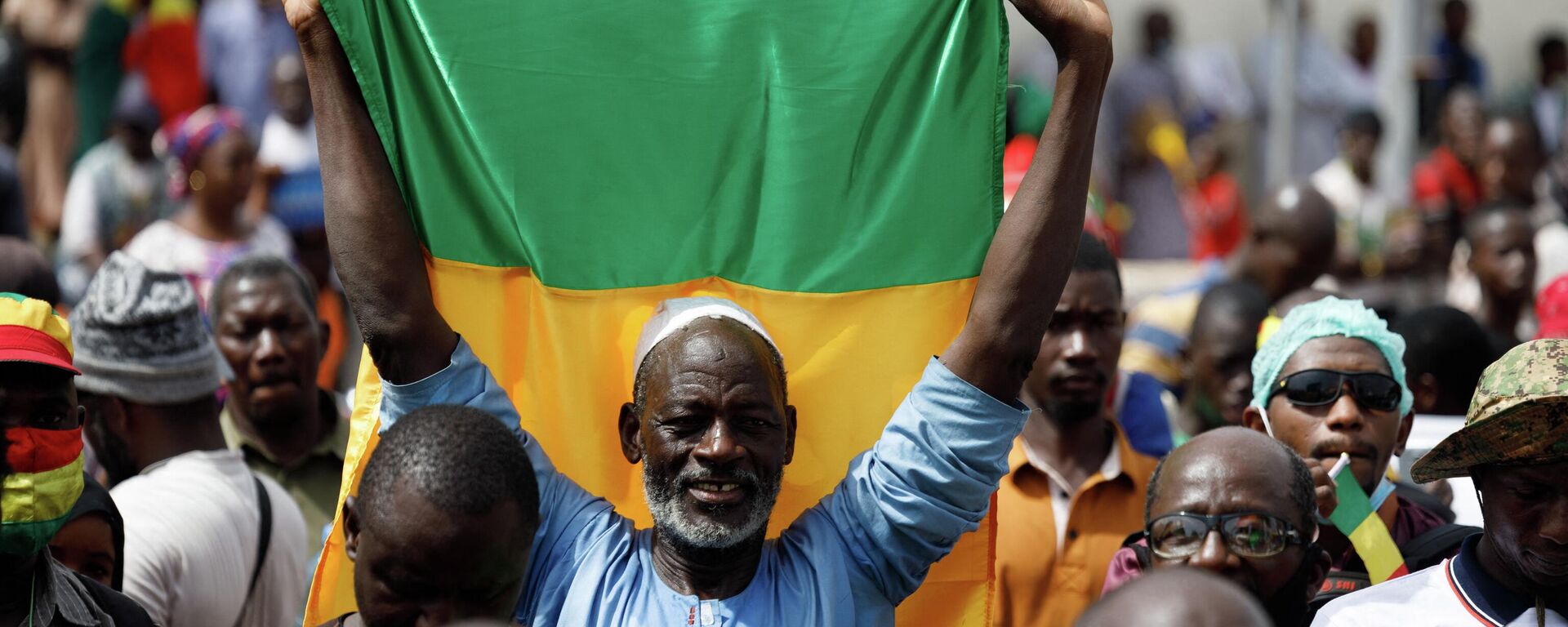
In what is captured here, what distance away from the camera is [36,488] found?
362 cm

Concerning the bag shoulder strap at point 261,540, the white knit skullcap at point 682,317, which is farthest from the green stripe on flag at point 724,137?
the bag shoulder strap at point 261,540

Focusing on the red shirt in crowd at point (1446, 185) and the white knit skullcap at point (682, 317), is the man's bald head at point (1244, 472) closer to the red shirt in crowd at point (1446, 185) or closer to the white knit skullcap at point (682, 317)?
the white knit skullcap at point (682, 317)

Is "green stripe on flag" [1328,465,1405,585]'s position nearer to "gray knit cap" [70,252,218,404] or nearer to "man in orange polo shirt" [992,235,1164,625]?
"man in orange polo shirt" [992,235,1164,625]

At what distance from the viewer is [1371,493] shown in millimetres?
4410

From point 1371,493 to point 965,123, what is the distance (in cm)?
139

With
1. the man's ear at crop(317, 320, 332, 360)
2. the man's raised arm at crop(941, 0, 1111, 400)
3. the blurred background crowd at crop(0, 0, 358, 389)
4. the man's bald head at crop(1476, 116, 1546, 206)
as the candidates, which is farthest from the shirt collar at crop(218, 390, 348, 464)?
the man's bald head at crop(1476, 116, 1546, 206)

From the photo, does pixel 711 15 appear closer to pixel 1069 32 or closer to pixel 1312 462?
pixel 1069 32

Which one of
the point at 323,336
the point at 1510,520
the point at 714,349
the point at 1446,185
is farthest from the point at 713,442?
the point at 1446,185

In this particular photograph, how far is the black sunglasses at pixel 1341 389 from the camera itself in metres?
4.42

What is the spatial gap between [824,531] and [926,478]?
0.26 metres

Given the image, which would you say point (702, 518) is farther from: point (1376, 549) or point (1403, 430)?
point (1403, 430)

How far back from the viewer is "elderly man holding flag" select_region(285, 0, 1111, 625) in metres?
3.54

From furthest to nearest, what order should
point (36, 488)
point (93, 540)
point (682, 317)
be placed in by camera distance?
point (93, 540), point (682, 317), point (36, 488)

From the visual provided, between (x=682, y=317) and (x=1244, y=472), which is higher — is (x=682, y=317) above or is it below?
above
